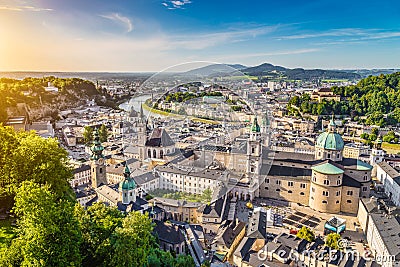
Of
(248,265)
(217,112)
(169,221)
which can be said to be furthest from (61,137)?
(217,112)

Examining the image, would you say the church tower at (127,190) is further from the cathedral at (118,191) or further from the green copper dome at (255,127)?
the green copper dome at (255,127)

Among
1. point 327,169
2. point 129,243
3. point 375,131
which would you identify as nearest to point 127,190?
point 129,243

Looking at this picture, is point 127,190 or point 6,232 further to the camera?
point 127,190

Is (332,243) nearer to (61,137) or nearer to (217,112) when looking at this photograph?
(217,112)

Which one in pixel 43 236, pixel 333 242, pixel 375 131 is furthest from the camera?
pixel 375 131

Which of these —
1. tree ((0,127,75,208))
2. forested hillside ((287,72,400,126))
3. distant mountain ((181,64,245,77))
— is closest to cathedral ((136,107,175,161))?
distant mountain ((181,64,245,77))

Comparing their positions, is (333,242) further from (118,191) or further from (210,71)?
(210,71)

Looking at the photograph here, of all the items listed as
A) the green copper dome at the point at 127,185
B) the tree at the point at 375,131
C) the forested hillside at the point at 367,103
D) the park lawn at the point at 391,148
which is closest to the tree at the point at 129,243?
the green copper dome at the point at 127,185
